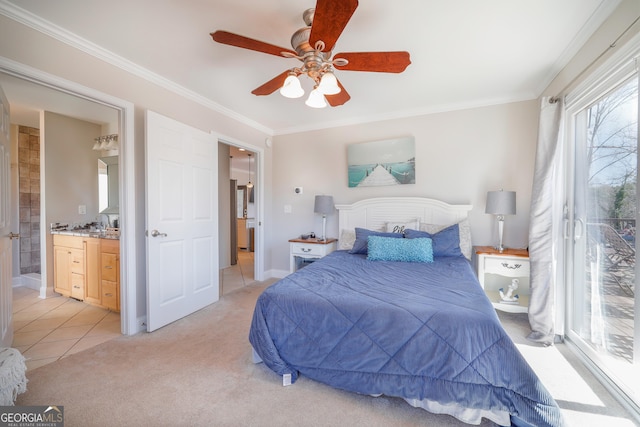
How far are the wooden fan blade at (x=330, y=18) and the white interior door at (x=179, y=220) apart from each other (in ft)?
6.23

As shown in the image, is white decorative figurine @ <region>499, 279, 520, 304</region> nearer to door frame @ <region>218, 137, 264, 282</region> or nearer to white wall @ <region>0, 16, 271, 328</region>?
door frame @ <region>218, 137, 264, 282</region>

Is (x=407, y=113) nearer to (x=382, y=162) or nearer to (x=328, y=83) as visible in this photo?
(x=382, y=162)

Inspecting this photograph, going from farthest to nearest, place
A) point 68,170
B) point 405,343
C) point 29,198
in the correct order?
point 29,198
point 68,170
point 405,343

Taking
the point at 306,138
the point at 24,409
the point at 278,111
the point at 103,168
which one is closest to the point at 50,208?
the point at 103,168

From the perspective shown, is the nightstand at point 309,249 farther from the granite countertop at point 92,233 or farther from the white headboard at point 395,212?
the granite countertop at point 92,233

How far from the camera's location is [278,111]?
3.58 m

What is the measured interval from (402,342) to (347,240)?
2148mm

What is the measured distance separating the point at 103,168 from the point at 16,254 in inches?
68.0

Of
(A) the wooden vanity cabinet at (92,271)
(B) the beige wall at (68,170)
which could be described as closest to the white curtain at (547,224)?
(A) the wooden vanity cabinet at (92,271)

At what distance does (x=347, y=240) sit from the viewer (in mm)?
3574

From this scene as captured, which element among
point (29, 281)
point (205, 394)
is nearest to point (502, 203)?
point (205, 394)

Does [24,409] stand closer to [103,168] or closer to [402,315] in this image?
[402,315]

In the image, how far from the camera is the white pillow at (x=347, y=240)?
3531mm

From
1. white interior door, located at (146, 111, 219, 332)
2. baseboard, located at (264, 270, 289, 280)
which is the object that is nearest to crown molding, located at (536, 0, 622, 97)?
white interior door, located at (146, 111, 219, 332)
